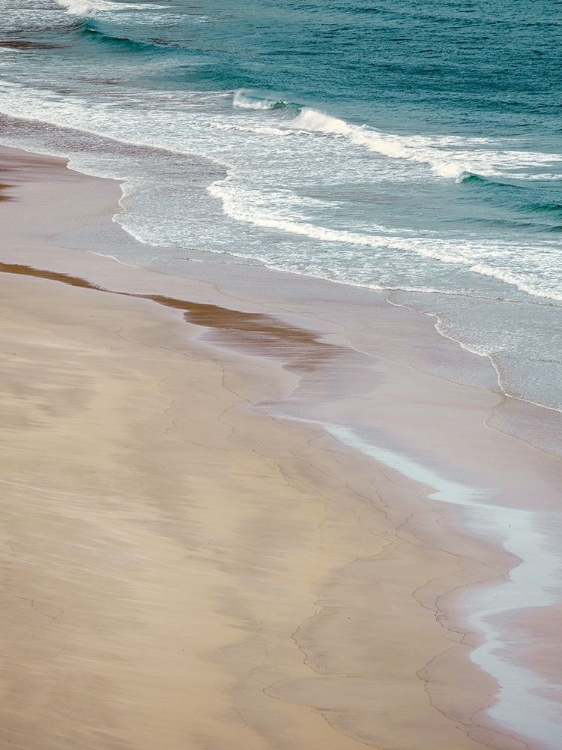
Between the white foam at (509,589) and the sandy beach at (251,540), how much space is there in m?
0.03

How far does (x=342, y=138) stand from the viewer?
2356 cm

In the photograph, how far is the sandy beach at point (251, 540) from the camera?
3.98 metres

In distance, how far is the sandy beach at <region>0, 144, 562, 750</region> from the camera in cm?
398

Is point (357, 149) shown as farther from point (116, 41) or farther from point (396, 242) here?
point (116, 41)

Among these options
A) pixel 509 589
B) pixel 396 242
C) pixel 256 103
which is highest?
pixel 256 103

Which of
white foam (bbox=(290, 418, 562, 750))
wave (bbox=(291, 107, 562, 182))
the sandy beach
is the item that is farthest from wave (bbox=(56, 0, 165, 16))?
white foam (bbox=(290, 418, 562, 750))

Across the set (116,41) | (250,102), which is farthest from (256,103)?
(116,41)

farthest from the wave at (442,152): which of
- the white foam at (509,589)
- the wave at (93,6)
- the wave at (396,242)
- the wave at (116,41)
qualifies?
the wave at (93,6)

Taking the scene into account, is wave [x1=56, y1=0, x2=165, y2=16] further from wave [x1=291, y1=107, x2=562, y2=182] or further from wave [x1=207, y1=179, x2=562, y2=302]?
wave [x1=207, y1=179, x2=562, y2=302]

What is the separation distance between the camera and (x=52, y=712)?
3.74 metres

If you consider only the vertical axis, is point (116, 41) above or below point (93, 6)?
below

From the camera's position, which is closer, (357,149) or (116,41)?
(357,149)

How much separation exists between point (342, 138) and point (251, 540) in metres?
19.1

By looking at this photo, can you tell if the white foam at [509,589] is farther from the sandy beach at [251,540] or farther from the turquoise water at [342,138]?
the turquoise water at [342,138]
